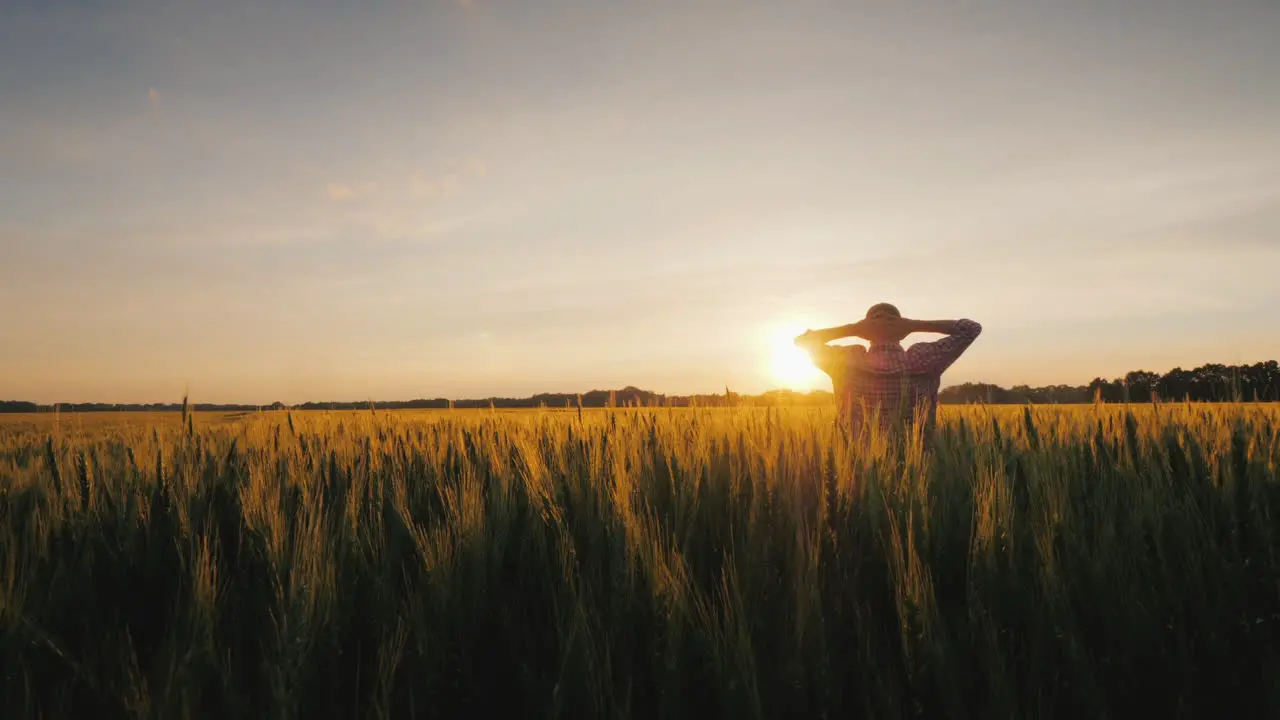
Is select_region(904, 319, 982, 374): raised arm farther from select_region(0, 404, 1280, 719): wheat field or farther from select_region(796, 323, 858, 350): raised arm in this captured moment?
select_region(0, 404, 1280, 719): wheat field

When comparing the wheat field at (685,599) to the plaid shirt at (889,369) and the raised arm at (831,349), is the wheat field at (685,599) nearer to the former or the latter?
the plaid shirt at (889,369)

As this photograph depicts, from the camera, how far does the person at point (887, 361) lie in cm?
532

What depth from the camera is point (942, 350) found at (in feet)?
17.6

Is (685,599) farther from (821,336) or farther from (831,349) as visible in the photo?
(821,336)

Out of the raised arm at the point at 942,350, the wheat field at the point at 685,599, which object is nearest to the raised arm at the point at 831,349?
the raised arm at the point at 942,350

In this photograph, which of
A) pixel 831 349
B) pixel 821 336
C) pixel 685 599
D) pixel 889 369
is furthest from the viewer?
pixel 821 336

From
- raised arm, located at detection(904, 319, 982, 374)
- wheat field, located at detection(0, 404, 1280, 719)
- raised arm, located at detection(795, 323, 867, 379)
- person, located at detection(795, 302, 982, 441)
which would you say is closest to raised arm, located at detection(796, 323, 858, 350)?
raised arm, located at detection(795, 323, 867, 379)

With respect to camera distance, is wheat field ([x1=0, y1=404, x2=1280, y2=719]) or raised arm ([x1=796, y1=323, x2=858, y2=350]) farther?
raised arm ([x1=796, y1=323, x2=858, y2=350])

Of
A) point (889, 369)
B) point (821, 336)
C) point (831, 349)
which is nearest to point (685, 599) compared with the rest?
point (889, 369)

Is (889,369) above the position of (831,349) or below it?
below

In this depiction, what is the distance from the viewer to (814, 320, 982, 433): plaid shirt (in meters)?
5.32

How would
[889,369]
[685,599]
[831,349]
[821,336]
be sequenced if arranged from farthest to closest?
[821,336], [831,349], [889,369], [685,599]

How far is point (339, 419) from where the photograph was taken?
240 inches

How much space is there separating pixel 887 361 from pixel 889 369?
6cm
